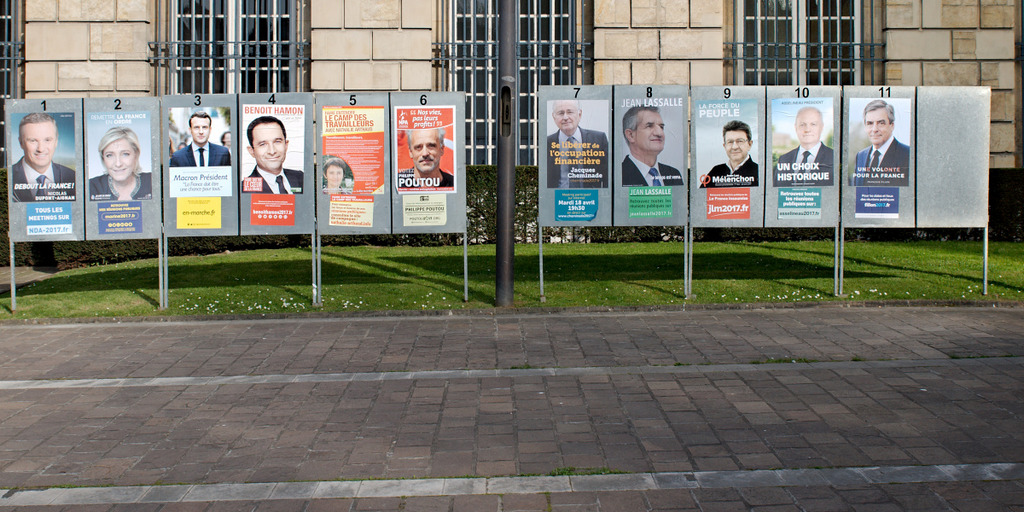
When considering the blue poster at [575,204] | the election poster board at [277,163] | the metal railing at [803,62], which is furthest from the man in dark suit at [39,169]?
the metal railing at [803,62]

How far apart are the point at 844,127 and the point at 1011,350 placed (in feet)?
12.6

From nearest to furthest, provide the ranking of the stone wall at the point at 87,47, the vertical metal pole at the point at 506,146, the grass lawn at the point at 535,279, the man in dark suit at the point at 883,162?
the vertical metal pole at the point at 506,146, the grass lawn at the point at 535,279, the man in dark suit at the point at 883,162, the stone wall at the point at 87,47

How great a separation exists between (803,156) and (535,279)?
13.0 feet

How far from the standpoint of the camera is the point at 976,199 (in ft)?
35.7

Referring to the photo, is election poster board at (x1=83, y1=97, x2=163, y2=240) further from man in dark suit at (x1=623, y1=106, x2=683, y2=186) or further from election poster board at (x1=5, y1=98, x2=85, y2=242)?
man in dark suit at (x1=623, y1=106, x2=683, y2=186)

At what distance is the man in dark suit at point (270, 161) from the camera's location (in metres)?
10.7

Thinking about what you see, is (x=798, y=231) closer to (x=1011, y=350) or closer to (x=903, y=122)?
(x=903, y=122)

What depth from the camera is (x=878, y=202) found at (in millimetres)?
10852

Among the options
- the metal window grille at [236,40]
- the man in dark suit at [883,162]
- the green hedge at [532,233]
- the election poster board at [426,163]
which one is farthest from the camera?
the metal window grille at [236,40]

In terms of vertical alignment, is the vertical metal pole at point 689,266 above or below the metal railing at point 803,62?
below

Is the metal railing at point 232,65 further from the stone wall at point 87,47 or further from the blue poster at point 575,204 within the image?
the blue poster at point 575,204

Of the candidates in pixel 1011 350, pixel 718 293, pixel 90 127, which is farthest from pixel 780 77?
pixel 90 127

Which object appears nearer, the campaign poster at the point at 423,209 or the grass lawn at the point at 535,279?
the grass lawn at the point at 535,279

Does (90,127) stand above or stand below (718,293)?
above
